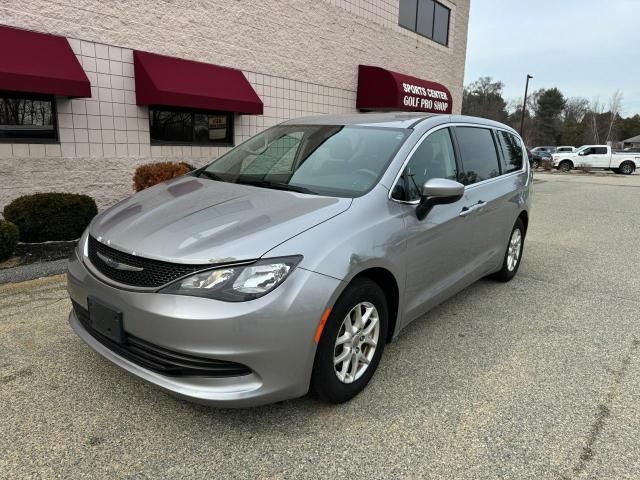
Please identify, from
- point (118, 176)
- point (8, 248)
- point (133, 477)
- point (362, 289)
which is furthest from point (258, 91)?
point (133, 477)

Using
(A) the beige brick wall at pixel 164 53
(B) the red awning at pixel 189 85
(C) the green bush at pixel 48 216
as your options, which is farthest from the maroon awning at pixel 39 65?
(C) the green bush at pixel 48 216

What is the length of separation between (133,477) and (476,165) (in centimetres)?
342

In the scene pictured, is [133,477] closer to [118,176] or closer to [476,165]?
[476,165]

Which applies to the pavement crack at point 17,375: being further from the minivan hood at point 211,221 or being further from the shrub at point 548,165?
the shrub at point 548,165

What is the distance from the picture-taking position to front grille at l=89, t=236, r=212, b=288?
2.31 m

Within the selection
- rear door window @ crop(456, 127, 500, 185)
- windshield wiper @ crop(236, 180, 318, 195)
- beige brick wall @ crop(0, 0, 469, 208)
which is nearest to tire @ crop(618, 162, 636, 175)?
beige brick wall @ crop(0, 0, 469, 208)

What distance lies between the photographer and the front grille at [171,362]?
2289mm

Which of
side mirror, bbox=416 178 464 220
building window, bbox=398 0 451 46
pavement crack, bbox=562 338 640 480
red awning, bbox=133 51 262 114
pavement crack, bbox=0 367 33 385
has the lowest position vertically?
pavement crack, bbox=562 338 640 480

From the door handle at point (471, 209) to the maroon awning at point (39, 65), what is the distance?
5509mm

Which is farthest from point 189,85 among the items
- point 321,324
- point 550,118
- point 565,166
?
point 550,118

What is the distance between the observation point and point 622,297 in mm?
4875

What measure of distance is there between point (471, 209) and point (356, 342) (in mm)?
1708

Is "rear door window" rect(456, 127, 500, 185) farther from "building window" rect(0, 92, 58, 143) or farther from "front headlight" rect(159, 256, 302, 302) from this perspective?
"building window" rect(0, 92, 58, 143)

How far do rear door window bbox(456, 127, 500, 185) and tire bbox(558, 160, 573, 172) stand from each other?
3098 cm
